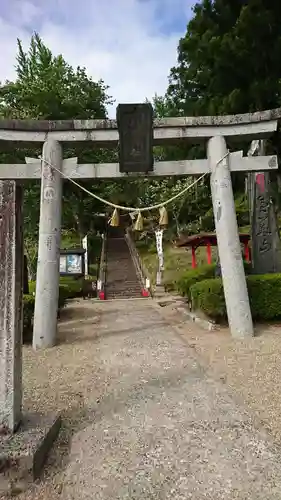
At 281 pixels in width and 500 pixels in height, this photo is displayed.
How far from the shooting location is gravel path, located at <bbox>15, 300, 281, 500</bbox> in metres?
2.58

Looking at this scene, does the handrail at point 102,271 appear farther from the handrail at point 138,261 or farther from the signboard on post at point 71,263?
the handrail at point 138,261

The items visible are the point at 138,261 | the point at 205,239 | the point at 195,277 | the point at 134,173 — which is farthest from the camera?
the point at 138,261

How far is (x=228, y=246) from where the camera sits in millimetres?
7469

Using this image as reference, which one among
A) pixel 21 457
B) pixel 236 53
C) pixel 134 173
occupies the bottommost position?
pixel 21 457

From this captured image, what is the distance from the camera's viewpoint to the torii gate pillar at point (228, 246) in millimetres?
7285

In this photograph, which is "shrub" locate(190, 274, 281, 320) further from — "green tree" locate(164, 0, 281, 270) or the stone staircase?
the stone staircase

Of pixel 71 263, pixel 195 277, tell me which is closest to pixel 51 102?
pixel 71 263

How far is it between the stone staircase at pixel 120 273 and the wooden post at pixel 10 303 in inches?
655

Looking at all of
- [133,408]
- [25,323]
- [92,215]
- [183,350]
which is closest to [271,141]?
[183,350]

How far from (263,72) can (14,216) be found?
15.0 m

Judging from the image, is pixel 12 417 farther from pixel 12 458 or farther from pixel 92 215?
pixel 92 215

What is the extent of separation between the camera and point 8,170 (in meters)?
7.46

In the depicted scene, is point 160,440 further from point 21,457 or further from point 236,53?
point 236,53

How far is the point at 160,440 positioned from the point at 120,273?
22142 millimetres
